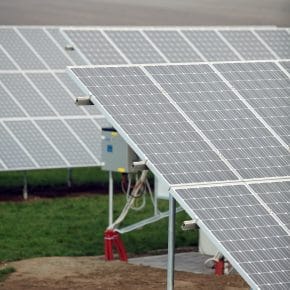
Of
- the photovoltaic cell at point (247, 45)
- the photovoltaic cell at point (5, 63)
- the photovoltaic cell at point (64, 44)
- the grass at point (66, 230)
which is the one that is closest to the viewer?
the grass at point (66, 230)

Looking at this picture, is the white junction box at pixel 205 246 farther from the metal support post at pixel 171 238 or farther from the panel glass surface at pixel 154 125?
the metal support post at pixel 171 238

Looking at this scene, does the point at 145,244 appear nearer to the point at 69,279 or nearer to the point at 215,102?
the point at 69,279

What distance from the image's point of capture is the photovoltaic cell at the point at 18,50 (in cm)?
3506

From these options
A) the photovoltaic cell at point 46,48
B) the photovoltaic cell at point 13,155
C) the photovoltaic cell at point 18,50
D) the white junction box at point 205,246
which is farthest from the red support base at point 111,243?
the photovoltaic cell at point 46,48

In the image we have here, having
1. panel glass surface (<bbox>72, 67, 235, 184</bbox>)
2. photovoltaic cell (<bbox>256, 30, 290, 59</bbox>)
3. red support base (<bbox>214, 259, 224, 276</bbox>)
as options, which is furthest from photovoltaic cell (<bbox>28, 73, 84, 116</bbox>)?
panel glass surface (<bbox>72, 67, 235, 184</bbox>)

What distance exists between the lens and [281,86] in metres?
23.5

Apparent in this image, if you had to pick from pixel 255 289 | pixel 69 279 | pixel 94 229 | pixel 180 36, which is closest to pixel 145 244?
pixel 94 229

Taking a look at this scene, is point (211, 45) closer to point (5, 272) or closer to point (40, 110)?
point (40, 110)

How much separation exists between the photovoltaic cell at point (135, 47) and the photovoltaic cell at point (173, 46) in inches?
10.3

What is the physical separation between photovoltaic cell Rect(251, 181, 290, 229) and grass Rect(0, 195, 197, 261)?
278 inches

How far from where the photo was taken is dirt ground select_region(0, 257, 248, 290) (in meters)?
24.6

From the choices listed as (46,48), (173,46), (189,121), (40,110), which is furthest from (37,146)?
(189,121)

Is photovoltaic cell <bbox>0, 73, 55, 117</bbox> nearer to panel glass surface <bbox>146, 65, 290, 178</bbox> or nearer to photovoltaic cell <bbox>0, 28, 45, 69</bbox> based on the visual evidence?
photovoltaic cell <bbox>0, 28, 45, 69</bbox>

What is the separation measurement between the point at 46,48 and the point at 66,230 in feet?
25.0
